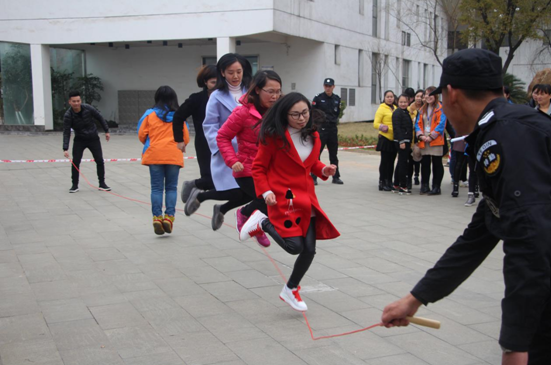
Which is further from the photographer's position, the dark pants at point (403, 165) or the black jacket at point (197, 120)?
the dark pants at point (403, 165)

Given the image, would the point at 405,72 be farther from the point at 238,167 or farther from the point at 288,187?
the point at 288,187

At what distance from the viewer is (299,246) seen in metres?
4.47

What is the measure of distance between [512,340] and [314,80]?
25.5 meters

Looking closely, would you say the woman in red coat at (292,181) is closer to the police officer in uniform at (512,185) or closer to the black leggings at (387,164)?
the police officer in uniform at (512,185)

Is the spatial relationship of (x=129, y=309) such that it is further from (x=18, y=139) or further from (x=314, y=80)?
(x=314, y=80)

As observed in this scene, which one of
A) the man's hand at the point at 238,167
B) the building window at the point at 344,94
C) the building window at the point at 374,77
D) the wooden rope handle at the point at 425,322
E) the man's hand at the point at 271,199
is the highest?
the building window at the point at 374,77

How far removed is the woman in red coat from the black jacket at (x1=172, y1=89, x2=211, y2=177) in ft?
6.89

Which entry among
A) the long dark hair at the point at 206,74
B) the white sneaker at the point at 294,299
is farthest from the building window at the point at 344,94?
the white sneaker at the point at 294,299

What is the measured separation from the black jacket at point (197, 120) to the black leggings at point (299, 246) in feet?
6.93

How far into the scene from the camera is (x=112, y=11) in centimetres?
2456

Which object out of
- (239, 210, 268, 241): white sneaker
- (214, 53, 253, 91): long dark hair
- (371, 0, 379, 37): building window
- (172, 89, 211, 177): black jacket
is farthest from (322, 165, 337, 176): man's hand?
(371, 0, 379, 37): building window

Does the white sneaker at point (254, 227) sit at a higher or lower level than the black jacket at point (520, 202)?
lower

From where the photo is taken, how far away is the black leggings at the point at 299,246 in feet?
14.7

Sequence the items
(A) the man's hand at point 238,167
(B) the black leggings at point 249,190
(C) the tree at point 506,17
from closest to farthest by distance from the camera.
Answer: (A) the man's hand at point 238,167
(B) the black leggings at point 249,190
(C) the tree at point 506,17
